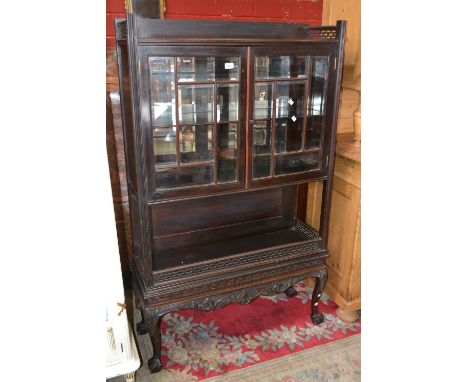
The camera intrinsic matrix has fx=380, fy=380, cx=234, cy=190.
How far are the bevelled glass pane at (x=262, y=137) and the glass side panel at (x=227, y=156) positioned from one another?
4.2 inches

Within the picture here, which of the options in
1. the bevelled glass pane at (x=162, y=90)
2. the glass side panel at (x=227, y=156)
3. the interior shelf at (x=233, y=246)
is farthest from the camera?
the interior shelf at (x=233, y=246)

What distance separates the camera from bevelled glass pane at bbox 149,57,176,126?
1.41 metres

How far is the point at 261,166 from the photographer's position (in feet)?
5.62

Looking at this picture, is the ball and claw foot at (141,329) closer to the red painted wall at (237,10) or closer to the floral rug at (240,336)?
the floral rug at (240,336)

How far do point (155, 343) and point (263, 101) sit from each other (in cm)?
119

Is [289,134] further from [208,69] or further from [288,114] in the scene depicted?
[208,69]

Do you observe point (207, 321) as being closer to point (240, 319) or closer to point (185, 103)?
point (240, 319)

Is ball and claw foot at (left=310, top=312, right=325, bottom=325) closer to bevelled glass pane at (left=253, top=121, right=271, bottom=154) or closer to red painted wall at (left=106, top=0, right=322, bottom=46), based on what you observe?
bevelled glass pane at (left=253, top=121, right=271, bottom=154)

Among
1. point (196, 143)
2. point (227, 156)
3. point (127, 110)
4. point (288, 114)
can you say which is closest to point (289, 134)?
point (288, 114)

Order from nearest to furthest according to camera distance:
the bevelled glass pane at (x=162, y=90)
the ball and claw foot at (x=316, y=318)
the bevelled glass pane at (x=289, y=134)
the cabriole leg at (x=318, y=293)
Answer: the bevelled glass pane at (x=162, y=90) < the bevelled glass pane at (x=289, y=134) < the cabriole leg at (x=318, y=293) < the ball and claw foot at (x=316, y=318)

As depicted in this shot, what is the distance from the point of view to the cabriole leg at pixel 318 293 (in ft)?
6.58

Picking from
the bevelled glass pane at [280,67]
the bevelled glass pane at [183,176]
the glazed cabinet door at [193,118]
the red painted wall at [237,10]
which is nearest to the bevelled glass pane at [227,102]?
the glazed cabinet door at [193,118]
